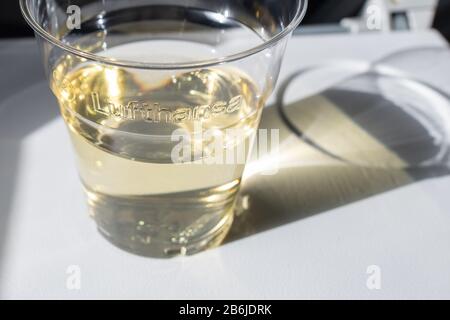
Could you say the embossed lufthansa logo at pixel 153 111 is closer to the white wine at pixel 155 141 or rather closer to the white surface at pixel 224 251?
the white wine at pixel 155 141

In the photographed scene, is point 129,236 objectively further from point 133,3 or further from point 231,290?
point 133,3

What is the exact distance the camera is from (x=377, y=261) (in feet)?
1.65

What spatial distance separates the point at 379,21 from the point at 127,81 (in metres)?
0.43

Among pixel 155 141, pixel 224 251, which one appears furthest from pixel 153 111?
pixel 224 251

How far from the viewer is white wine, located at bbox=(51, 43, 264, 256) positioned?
1.41ft

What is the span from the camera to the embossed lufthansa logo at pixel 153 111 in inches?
16.8

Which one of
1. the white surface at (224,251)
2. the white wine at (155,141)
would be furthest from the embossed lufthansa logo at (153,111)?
the white surface at (224,251)

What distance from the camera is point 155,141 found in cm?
43

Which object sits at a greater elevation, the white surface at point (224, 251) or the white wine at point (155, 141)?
the white wine at point (155, 141)

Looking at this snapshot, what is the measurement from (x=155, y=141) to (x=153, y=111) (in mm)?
21

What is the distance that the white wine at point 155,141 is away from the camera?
0.43 m

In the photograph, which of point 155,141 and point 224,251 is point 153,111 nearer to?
point 155,141

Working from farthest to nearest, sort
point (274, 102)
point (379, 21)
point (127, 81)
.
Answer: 1. point (379, 21)
2. point (274, 102)
3. point (127, 81)

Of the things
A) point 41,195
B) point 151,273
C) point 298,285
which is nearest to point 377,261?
point 298,285
